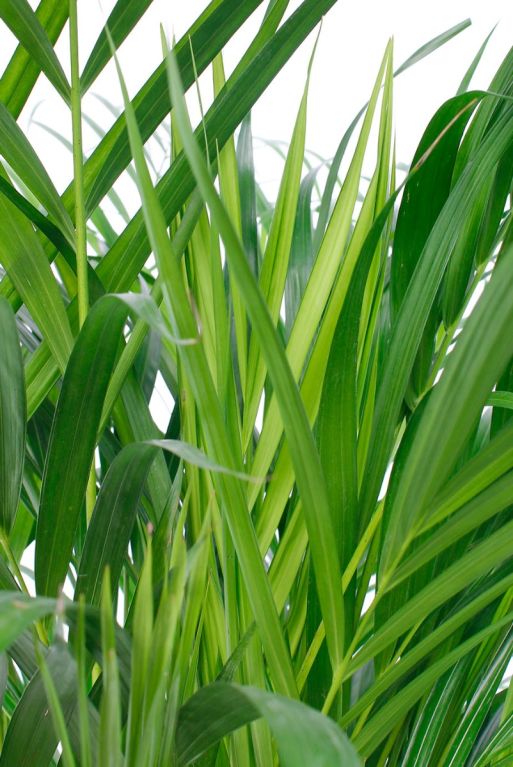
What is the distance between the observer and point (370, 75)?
1.31 meters

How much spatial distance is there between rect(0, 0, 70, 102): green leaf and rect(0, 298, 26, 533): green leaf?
0.14 meters

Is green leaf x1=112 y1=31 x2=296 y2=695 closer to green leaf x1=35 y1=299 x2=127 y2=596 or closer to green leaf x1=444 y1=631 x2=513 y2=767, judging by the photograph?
green leaf x1=35 y1=299 x2=127 y2=596

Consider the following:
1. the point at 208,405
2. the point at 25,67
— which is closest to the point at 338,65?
the point at 25,67

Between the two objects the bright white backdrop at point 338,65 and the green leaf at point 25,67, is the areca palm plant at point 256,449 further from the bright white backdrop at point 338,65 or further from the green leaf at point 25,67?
the bright white backdrop at point 338,65

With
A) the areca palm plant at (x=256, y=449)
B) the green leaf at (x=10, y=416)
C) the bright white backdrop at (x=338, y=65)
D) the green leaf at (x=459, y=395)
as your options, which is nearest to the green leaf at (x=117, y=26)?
the areca palm plant at (x=256, y=449)

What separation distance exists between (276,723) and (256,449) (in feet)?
0.57

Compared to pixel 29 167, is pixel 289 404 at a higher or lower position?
lower

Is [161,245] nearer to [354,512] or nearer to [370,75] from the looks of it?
[354,512]

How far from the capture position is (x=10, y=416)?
1.04ft

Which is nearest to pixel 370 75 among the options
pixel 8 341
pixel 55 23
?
pixel 55 23

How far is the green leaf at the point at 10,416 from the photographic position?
0.31m

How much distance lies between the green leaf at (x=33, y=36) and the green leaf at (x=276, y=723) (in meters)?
0.29

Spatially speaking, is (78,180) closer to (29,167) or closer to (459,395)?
(29,167)

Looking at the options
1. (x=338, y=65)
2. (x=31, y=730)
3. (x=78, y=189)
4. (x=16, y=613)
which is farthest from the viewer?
(x=338, y=65)
